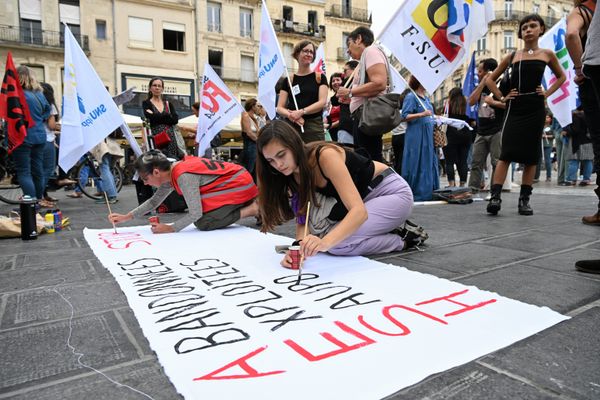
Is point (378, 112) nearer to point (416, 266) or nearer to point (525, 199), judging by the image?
point (525, 199)

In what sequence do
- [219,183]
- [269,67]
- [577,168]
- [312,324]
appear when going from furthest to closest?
[577,168] < [269,67] < [219,183] < [312,324]

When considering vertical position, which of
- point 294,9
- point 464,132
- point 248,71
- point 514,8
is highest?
point 514,8

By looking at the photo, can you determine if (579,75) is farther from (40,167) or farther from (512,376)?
(40,167)

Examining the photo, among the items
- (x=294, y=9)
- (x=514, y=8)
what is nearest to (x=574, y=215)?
(x=294, y=9)

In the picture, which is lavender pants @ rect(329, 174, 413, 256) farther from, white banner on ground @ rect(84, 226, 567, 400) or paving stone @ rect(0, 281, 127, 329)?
paving stone @ rect(0, 281, 127, 329)

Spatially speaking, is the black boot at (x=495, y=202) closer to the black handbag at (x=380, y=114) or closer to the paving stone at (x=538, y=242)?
the paving stone at (x=538, y=242)

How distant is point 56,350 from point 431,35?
411 centimetres

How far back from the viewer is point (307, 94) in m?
4.21

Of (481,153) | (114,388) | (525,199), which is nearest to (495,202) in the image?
(525,199)

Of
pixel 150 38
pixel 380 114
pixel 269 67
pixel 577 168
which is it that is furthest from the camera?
pixel 150 38

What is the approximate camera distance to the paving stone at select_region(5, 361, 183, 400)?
1.07 meters

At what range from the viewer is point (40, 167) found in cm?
479

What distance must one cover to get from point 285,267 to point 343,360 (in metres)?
1.05

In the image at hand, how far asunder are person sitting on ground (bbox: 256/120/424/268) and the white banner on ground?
0.21 m
